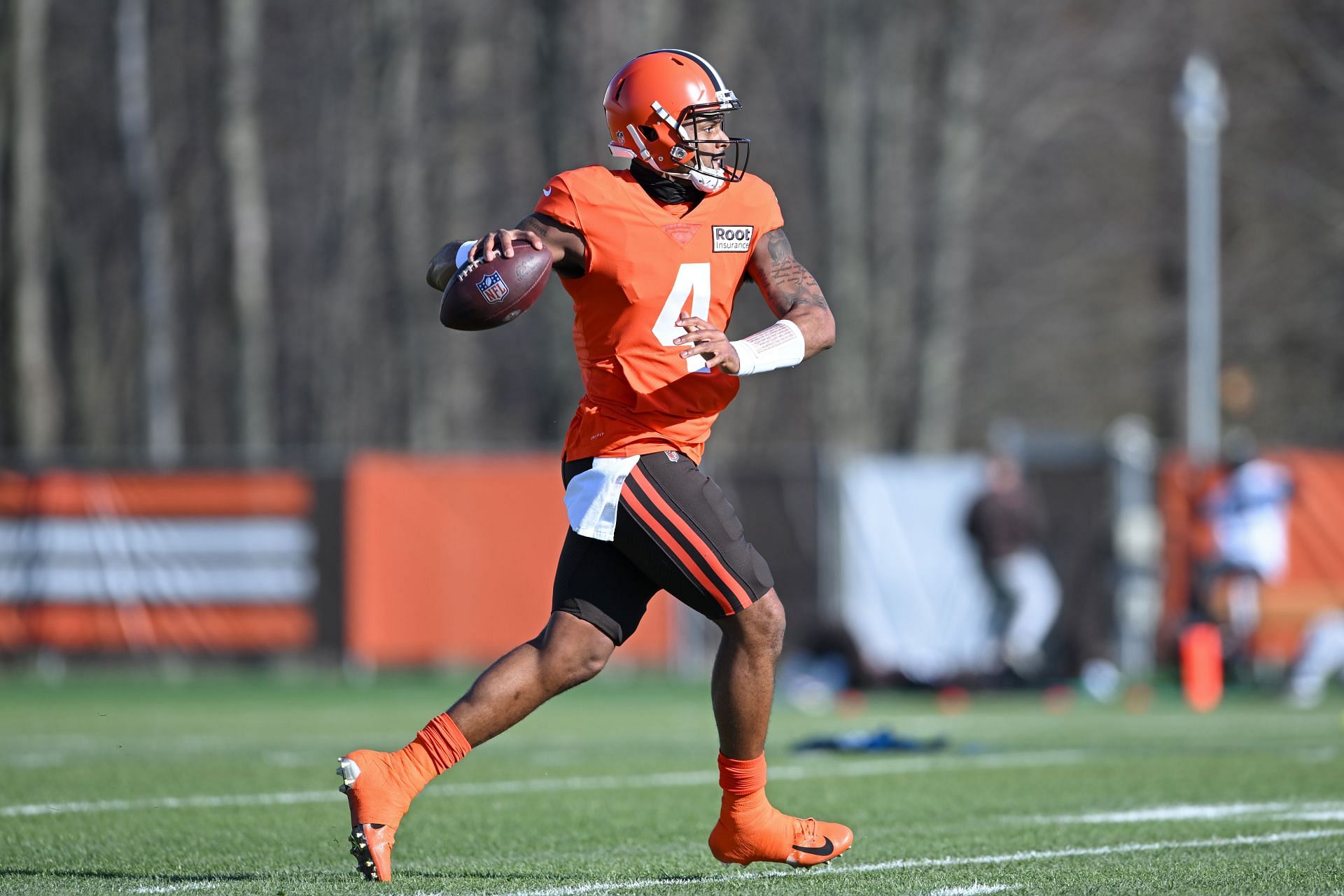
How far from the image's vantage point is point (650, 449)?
5094mm

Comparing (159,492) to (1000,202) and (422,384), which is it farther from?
(1000,202)

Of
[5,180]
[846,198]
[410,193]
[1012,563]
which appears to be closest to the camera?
[1012,563]

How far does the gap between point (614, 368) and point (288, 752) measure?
4.99 meters

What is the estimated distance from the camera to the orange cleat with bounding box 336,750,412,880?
490 centimetres

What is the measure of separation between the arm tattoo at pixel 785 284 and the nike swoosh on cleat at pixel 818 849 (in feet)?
4.88

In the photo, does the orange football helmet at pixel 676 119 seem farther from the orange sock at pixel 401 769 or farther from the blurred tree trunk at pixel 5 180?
the blurred tree trunk at pixel 5 180

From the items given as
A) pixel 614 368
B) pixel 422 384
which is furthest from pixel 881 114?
pixel 614 368

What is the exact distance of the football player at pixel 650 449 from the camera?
501 cm

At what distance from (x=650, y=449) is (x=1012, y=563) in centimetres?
1055

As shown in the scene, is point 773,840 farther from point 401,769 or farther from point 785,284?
point 785,284

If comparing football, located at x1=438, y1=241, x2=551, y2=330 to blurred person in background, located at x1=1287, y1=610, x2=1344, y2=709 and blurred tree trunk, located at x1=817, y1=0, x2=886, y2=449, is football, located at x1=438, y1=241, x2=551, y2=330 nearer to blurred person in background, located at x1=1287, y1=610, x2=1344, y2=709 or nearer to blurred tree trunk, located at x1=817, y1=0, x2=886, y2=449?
blurred person in background, located at x1=1287, y1=610, x2=1344, y2=709

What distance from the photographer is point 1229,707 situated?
524 inches

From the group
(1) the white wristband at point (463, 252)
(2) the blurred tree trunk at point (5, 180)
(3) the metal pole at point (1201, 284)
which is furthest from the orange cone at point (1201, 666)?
(2) the blurred tree trunk at point (5, 180)

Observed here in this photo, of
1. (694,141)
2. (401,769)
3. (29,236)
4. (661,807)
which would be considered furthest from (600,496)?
A: (29,236)
